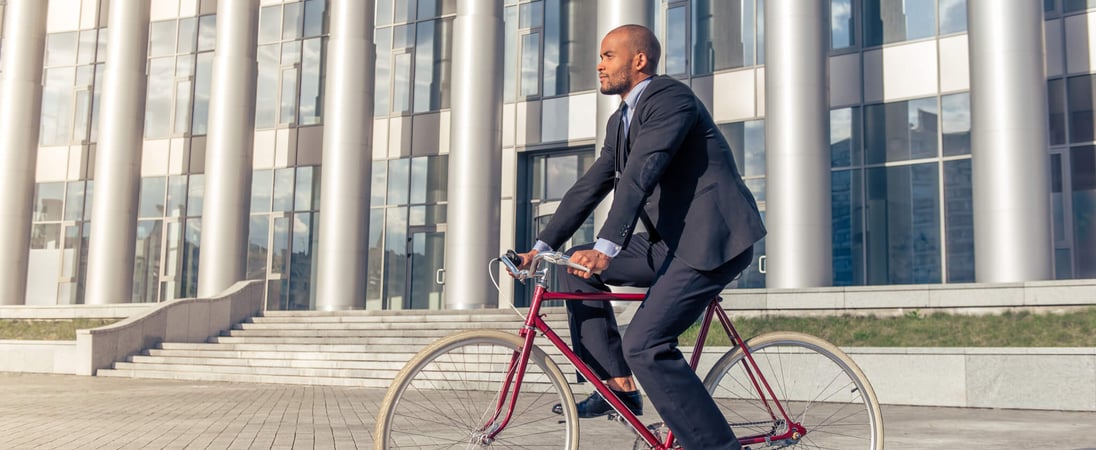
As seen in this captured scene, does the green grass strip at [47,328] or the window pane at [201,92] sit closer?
the green grass strip at [47,328]

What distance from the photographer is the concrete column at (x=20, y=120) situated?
3059 cm

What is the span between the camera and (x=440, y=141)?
2886 cm

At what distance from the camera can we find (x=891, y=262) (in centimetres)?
2223

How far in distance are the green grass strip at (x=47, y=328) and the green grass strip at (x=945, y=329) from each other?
47.0ft

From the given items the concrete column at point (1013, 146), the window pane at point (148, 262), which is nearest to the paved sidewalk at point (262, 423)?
the concrete column at point (1013, 146)

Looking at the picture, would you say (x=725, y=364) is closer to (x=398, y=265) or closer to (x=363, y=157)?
(x=363, y=157)

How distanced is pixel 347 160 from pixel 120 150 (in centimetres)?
814

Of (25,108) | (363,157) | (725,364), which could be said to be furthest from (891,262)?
(25,108)

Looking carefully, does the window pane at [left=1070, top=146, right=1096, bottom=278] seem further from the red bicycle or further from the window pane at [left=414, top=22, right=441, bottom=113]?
the red bicycle

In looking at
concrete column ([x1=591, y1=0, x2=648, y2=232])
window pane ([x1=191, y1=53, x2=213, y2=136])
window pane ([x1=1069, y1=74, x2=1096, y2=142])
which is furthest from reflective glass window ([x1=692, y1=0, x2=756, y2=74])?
window pane ([x1=191, y1=53, x2=213, y2=136])

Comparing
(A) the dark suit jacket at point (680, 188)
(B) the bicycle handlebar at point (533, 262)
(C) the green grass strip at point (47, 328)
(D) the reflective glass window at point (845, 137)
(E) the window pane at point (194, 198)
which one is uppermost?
(D) the reflective glass window at point (845, 137)

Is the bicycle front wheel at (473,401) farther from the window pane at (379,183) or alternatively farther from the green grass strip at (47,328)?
the window pane at (379,183)

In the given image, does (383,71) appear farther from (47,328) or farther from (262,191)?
(47,328)

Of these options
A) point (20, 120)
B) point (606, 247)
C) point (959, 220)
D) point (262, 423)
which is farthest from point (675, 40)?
point (606, 247)
